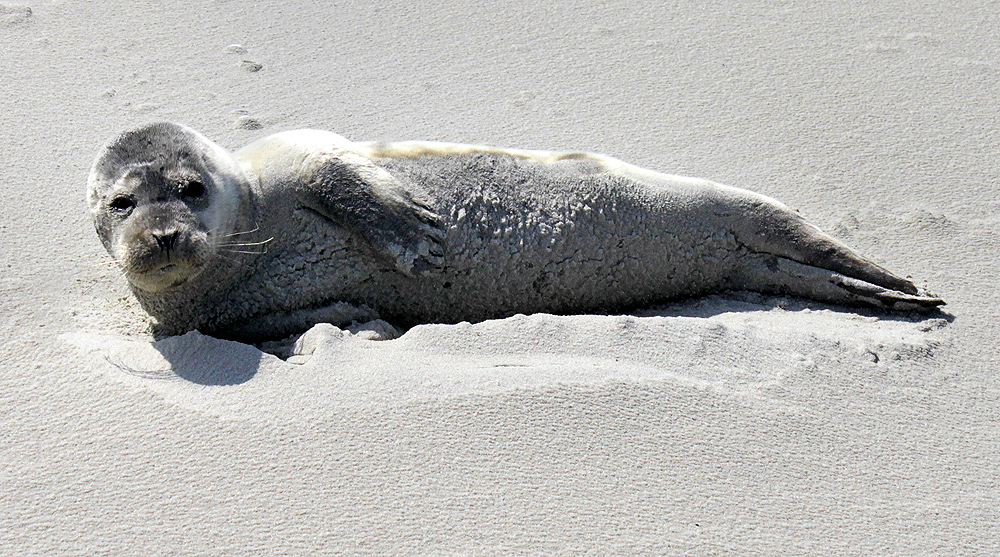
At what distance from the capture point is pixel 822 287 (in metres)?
3.83

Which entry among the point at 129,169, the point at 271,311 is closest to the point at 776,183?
the point at 271,311

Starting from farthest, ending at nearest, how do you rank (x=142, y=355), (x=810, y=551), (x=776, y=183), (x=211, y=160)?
(x=776, y=183)
(x=211, y=160)
(x=142, y=355)
(x=810, y=551)

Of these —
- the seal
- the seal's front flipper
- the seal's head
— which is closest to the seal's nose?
the seal's head

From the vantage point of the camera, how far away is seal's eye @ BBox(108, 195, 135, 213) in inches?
137

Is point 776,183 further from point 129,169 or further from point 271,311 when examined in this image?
point 129,169

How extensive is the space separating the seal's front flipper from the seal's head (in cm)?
31

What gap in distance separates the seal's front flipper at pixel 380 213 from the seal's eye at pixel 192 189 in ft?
1.20

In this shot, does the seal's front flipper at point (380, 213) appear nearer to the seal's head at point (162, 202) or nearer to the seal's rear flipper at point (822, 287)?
the seal's head at point (162, 202)

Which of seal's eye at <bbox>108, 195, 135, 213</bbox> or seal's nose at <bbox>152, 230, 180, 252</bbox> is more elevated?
seal's eye at <bbox>108, 195, 135, 213</bbox>

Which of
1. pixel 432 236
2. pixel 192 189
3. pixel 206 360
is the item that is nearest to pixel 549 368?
pixel 432 236

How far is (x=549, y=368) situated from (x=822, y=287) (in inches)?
48.7

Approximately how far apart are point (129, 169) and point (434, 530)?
1.72m

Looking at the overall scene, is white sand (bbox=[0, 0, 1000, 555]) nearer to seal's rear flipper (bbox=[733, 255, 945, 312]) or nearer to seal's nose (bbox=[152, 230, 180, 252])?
seal's rear flipper (bbox=[733, 255, 945, 312])

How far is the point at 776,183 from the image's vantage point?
4617mm
